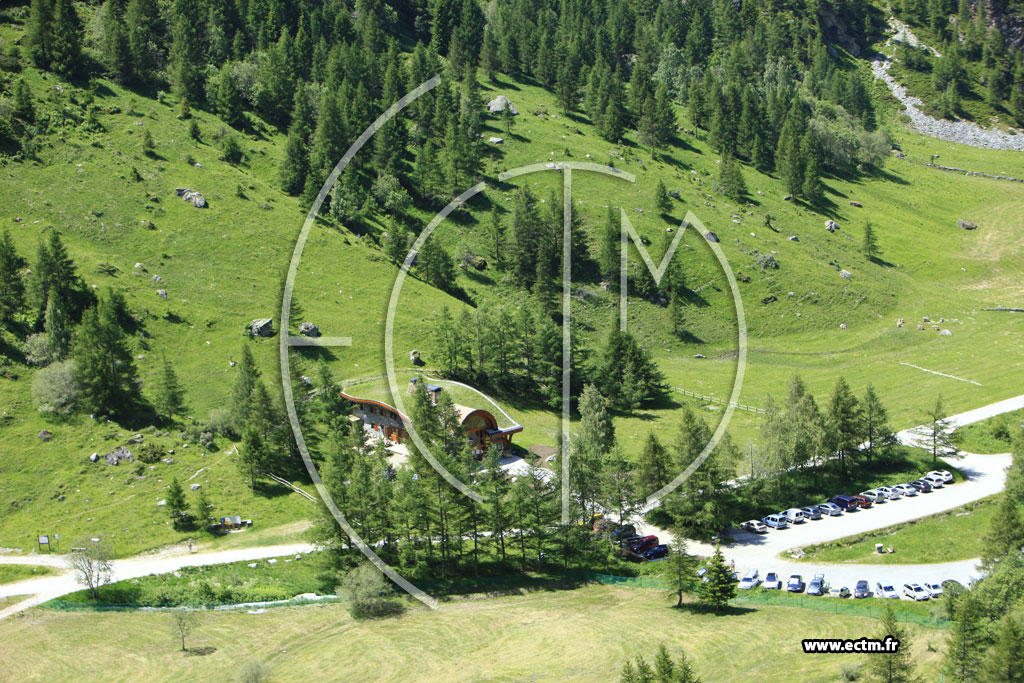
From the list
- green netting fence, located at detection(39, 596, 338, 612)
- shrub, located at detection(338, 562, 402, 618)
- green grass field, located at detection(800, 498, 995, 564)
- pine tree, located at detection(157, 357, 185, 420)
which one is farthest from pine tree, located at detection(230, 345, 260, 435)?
green grass field, located at detection(800, 498, 995, 564)

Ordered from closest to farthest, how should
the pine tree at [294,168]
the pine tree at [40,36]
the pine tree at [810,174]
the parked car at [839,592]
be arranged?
the parked car at [839,592] < the pine tree at [294,168] < the pine tree at [40,36] < the pine tree at [810,174]

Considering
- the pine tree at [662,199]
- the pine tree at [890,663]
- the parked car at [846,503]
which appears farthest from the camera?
the pine tree at [662,199]

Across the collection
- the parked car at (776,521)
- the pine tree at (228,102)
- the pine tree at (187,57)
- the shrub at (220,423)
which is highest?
the pine tree at (187,57)

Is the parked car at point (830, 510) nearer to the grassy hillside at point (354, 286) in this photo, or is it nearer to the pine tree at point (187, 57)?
the grassy hillside at point (354, 286)

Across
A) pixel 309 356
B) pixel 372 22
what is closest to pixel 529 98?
pixel 372 22

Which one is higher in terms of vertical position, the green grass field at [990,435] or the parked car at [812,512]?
the green grass field at [990,435]

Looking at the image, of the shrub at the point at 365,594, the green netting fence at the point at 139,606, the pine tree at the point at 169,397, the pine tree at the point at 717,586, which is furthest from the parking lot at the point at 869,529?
the pine tree at the point at 169,397

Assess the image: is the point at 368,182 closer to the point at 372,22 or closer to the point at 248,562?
the point at 372,22
